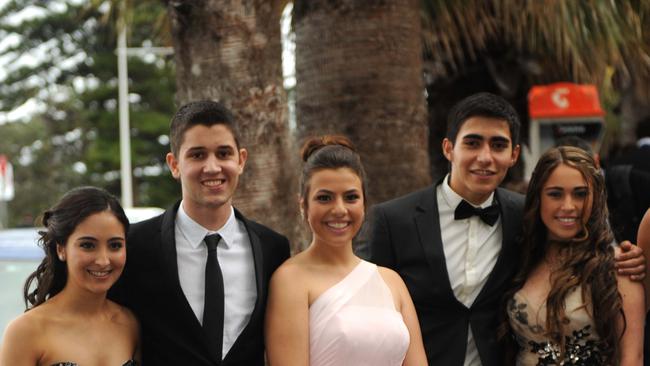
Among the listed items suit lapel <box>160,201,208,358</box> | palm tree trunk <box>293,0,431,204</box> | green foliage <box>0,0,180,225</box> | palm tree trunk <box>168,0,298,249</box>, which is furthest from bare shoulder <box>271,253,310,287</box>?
green foliage <box>0,0,180,225</box>

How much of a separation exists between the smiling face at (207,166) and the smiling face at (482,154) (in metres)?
0.97

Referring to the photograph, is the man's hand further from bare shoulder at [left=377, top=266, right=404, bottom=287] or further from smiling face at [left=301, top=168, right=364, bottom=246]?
smiling face at [left=301, top=168, right=364, bottom=246]

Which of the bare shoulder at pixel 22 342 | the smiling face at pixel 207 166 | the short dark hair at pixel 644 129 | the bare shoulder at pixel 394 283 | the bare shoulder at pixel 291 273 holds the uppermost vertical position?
the short dark hair at pixel 644 129

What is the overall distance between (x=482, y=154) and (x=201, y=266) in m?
1.23

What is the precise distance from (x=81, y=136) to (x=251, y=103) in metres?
25.7

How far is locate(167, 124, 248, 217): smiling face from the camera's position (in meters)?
3.29

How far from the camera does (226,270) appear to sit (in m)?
3.30

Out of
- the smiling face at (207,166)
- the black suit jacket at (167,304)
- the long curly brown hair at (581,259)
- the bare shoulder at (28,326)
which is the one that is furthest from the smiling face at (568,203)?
the bare shoulder at (28,326)

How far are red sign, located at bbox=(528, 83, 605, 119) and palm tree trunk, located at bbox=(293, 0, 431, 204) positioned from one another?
3.22m

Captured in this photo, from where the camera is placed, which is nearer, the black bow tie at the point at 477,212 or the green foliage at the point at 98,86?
the black bow tie at the point at 477,212

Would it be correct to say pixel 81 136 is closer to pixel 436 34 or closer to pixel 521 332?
pixel 436 34

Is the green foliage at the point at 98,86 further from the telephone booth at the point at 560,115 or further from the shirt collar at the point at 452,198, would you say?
the shirt collar at the point at 452,198

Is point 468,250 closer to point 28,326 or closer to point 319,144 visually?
point 319,144

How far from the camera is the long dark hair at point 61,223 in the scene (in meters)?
3.13
